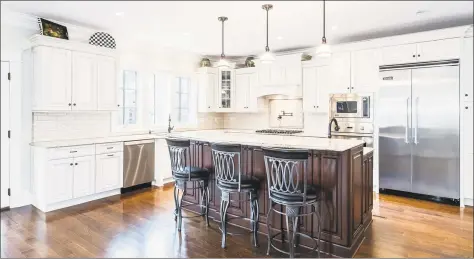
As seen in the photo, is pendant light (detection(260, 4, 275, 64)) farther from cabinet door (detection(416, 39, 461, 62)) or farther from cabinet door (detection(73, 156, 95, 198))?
cabinet door (detection(73, 156, 95, 198))

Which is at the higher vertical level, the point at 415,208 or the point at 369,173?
the point at 369,173

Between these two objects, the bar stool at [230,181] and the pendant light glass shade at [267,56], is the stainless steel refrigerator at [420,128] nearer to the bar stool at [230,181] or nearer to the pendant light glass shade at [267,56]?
the pendant light glass shade at [267,56]

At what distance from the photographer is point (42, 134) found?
4254 mm

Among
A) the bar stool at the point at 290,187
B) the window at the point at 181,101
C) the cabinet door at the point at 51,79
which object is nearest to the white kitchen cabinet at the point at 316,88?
the window at the point at 181,101

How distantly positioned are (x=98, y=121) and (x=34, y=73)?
3.82 ft

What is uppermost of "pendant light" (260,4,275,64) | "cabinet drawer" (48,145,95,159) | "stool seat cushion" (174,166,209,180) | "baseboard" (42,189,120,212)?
"pendant light" (260,4,275,64)

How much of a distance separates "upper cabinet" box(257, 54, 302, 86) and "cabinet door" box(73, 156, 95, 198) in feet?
11.8

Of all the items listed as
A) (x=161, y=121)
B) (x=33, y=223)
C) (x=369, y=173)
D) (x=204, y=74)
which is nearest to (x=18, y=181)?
(x=33, y=223)

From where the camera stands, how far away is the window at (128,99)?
210 inches

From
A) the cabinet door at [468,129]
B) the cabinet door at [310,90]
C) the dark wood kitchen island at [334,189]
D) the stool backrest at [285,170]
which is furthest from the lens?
the cabinet door at [310,90]

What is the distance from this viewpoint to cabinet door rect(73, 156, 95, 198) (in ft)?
13.6

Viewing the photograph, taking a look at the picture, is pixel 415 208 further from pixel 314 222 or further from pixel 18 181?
pixel 18 181

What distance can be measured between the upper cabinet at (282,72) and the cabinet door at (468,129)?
8.63 ft

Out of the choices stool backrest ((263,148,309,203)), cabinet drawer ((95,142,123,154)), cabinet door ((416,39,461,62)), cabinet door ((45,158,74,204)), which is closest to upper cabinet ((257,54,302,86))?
cabinet door ((416,39,461,62))
